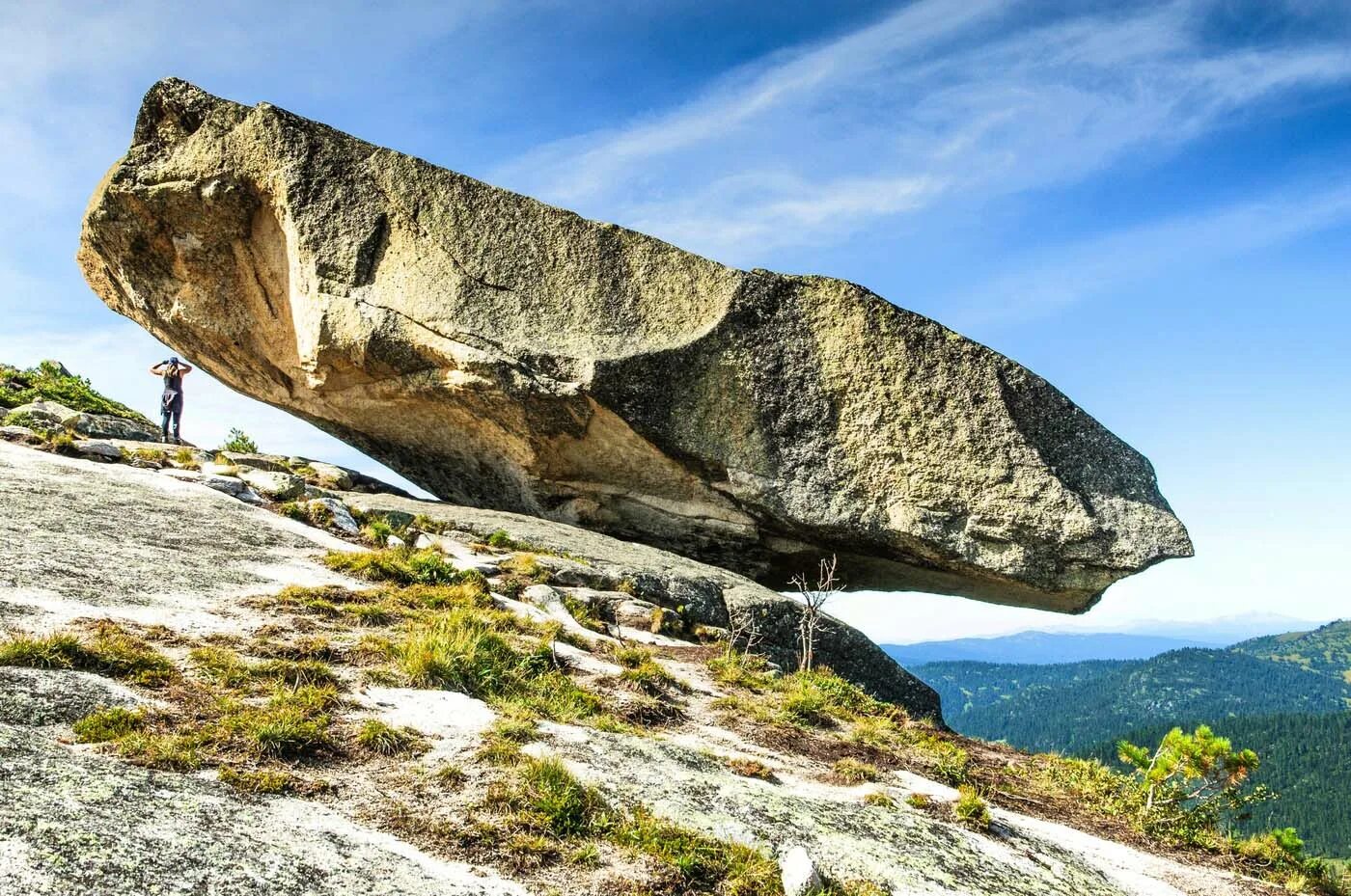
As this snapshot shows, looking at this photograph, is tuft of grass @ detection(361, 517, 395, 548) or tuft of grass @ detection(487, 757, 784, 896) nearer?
tuft of grass @ detection(487, 757, 784, 896)

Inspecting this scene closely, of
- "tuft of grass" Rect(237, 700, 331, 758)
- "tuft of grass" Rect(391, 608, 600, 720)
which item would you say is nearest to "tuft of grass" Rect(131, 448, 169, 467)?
"tuft of grass" Rect(391, 608, 600, 720)

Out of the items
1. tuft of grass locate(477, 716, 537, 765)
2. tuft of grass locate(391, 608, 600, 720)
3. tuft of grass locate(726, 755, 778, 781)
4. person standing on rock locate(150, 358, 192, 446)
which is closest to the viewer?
tuft of grass locate(477, 716, 537, 765)

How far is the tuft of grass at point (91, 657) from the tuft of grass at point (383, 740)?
2244 mm

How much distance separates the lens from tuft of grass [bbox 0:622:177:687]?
9258mm

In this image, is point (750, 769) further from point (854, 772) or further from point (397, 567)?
point (397, 567)

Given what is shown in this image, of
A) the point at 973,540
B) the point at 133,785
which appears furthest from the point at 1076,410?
the point at 133,785

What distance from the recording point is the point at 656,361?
23.1 metres

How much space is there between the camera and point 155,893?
5.91 meters

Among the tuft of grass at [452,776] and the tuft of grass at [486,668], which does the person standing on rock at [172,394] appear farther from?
the tuft of grass at [452,776]

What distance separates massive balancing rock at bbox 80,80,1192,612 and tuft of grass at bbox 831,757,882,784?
11.5 meters

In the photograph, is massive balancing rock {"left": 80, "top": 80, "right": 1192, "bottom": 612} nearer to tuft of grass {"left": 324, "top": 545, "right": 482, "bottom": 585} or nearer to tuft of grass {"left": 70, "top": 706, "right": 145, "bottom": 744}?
tuft of grass {"left": 324, "top": 545, "right": 482, "bottom": 585}

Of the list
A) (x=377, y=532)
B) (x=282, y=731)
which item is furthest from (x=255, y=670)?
(x=377, y=532)

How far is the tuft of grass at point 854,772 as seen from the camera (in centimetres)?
1164

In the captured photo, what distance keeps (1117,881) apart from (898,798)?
244 cm
